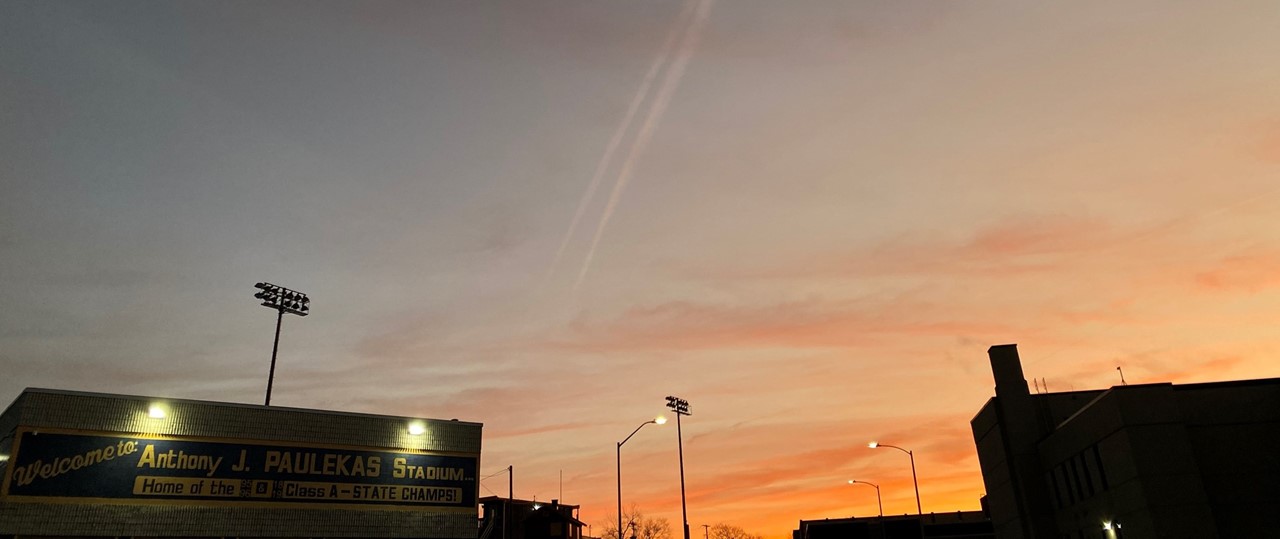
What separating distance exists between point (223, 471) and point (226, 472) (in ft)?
0.41

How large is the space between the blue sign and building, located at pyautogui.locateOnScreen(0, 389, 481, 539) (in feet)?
0.14

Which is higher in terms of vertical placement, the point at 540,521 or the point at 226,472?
the point at 540,521

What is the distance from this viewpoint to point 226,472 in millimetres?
32781

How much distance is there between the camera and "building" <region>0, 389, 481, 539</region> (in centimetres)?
2992

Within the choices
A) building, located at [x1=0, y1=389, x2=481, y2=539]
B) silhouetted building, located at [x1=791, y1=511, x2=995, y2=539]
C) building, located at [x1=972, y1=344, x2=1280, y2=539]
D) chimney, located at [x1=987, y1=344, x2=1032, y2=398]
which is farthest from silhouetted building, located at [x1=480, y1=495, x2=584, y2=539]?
building, located at [x1=972, y1=344, x2=1280, y2=539]

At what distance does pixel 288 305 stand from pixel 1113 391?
165 feet

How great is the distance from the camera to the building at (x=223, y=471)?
29922 millimetres

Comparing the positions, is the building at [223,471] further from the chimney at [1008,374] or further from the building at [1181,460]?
the chimney at [1008,374]

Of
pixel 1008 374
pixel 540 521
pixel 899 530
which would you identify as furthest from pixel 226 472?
pixel 899 530

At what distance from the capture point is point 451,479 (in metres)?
37.5

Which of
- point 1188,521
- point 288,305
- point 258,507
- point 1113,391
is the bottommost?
point 1188,521

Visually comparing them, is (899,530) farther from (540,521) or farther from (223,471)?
(223,471)

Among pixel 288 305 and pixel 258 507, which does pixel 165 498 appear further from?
pixel 288 305

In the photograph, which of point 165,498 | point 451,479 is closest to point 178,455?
point 165,498
